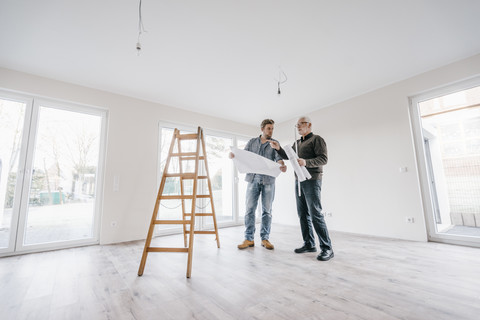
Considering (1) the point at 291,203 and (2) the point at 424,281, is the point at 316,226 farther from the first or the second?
(1) the point at 291,203

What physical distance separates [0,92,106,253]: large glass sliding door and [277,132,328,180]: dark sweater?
9.64ft

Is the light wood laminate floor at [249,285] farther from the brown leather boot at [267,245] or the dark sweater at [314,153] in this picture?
the dark sweater at [314,153]

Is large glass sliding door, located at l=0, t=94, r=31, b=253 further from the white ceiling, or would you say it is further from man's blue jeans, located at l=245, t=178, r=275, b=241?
man's blue jeans, located at l=245, t=178, r=275, b=241

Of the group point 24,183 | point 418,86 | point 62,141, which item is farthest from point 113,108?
point 418,86

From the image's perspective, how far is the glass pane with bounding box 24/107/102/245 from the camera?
2893mm

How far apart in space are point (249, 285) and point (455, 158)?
334cm

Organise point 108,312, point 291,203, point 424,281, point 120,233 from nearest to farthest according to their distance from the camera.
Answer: point 108,312, point 424,281, point 120,233, point 291,203

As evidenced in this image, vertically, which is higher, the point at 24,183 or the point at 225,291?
the point at 24,183

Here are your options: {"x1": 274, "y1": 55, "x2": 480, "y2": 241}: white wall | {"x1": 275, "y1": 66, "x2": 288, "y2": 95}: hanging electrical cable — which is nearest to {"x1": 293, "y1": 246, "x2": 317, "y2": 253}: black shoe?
{"x1": 274, "y1": 55, "x2": 480, "y2": 241}: white wall

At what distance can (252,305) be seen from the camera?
134cm

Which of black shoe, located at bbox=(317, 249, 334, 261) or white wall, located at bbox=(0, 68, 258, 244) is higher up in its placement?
white wall, located at bbox=(0, 68, 258, 244)

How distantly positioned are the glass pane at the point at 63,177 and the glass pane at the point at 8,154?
0.17 m

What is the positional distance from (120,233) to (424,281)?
3650 millimetres

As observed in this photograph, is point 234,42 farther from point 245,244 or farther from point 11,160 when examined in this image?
point 11,160
